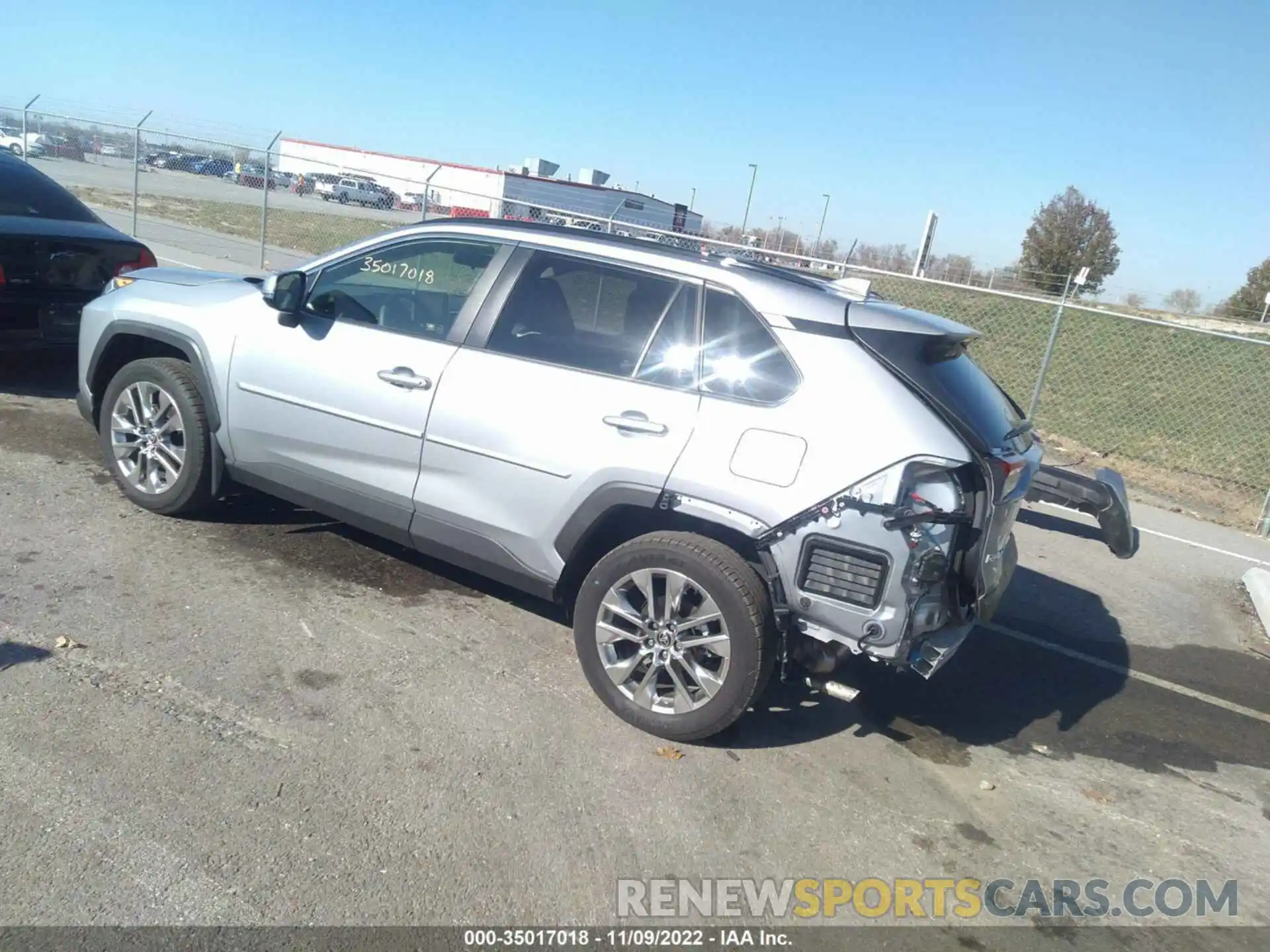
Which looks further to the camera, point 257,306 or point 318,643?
point 257,306

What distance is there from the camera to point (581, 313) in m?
4.25

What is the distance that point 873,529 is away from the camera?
3428mm

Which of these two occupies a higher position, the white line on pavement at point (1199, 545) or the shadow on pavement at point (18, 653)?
the white line on pavement at point (1199, 545)

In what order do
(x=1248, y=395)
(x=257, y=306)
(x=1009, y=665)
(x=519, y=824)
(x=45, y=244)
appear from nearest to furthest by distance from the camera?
(x=519, y=824)
(x=257, y=306)
(x=1009, y=665)
(x=45, y=244)
(x=1248, y=395)

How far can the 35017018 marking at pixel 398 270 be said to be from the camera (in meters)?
4.65

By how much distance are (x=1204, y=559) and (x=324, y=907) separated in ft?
26.4

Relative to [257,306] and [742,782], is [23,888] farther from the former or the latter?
[257,306]

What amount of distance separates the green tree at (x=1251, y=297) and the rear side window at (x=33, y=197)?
98.3 ft

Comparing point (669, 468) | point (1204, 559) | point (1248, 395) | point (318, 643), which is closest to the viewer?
point (669, 468)

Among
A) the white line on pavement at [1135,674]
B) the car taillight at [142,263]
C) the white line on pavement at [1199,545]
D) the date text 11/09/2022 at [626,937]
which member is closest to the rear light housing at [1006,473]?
the white line on pavement at [1135,674]

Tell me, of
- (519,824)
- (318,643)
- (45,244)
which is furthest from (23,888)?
(45,244)

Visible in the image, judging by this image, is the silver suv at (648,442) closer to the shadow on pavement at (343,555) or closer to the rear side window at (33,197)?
the shadow on pavement at (343,555)

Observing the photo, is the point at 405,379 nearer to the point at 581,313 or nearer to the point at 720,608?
the point at 581,313

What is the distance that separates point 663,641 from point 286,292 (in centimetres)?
248
